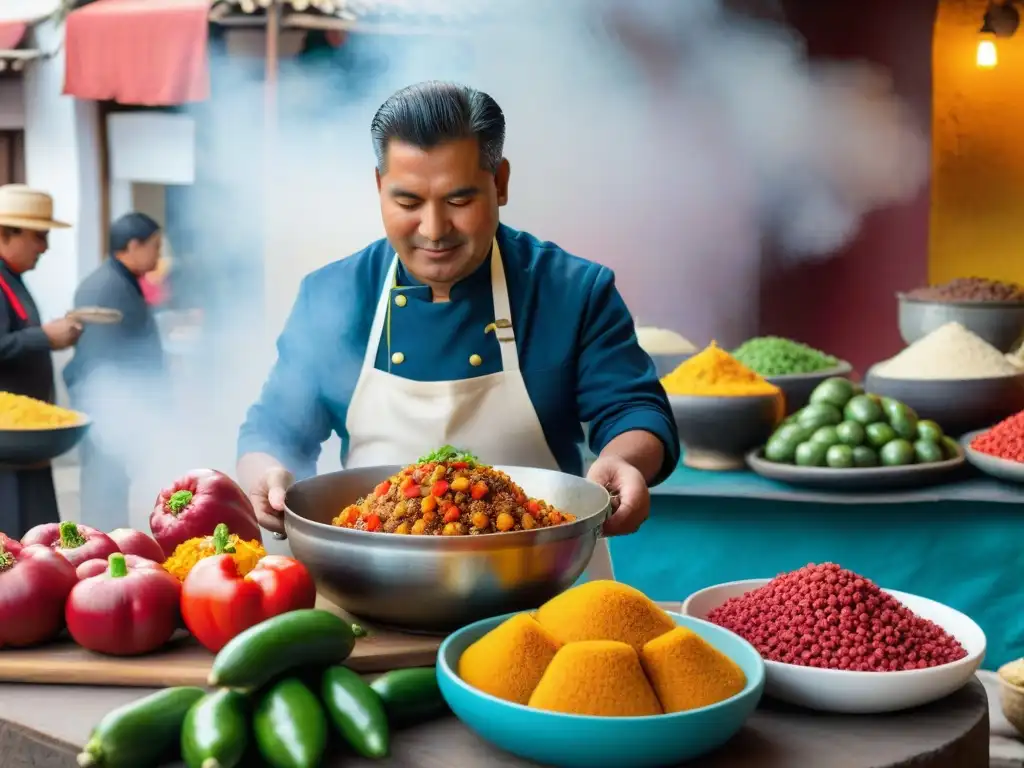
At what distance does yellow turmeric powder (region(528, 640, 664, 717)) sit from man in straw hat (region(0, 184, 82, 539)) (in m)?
3.37

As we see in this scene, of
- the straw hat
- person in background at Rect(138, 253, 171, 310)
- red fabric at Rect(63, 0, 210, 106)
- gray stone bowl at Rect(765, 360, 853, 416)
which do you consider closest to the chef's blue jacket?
gray stone bowl at Rect(765, 360, 853, 416)

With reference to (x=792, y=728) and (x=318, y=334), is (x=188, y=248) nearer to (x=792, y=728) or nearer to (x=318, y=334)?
(x=318, y=334)

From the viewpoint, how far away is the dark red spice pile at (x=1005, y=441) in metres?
3.12

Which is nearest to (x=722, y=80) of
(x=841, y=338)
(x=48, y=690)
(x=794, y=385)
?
(x=841, y=338)

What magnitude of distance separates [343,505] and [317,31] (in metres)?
4.43

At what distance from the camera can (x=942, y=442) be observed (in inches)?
130

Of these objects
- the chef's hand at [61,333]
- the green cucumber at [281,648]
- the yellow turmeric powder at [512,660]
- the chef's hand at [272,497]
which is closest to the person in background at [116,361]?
the chef's hand at [61,333]

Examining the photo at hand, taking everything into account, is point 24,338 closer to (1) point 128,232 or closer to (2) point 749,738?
(1) point 128,232

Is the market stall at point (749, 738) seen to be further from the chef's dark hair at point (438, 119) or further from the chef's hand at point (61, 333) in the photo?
the chef's hand at point (61, 333)

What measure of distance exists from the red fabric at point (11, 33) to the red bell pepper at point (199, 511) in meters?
6.28

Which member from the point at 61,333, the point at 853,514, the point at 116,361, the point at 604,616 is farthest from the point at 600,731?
the point at 116,361

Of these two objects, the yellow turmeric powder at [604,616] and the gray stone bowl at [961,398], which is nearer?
the yellow turmeric powder at [604,616]

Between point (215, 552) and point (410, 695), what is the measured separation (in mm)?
398

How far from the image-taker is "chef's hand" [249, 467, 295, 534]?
1580 mm
